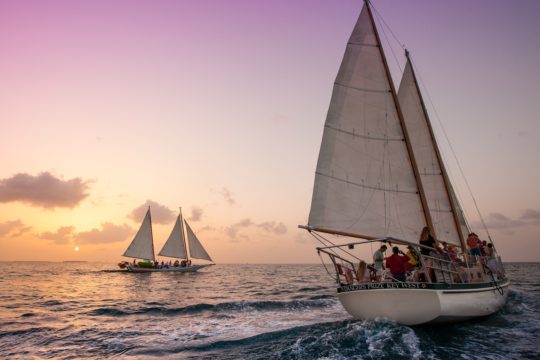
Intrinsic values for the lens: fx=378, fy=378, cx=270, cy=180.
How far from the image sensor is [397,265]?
49.7 feet

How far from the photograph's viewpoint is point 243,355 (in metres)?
12.7

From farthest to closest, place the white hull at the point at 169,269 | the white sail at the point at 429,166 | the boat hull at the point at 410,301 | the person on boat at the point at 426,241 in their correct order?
the white hull at the point at 169,269, the white sail at the point at 429,166, the person on boat at the point at 426,241, the boat hull at the point at 410,301

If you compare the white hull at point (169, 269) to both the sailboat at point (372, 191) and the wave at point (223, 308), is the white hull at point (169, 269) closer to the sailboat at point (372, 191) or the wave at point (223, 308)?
the wave at point (223, 308)

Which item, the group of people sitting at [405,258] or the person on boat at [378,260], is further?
the person on boat at [378,260]

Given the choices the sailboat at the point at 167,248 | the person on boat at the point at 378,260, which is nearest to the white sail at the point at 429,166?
the person on boat at the point at 378,260

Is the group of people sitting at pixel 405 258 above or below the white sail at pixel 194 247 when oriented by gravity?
below

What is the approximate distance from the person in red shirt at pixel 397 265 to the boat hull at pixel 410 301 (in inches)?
49.2

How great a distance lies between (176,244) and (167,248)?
2030 mm

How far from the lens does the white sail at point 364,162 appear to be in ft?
55.1

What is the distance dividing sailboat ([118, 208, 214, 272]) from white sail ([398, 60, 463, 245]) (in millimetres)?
63980

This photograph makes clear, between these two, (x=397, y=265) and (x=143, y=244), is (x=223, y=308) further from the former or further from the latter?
(x=143, y=244)

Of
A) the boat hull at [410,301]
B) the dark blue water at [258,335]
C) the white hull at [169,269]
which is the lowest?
the dark blue water at [258,335]

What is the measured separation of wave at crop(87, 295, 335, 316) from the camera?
2411cm

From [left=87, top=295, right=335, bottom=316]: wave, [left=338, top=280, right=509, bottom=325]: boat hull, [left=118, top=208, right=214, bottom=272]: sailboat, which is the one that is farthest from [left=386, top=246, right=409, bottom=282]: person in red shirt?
[left=118, top=208, right=214, bottom=272]: sailboat
